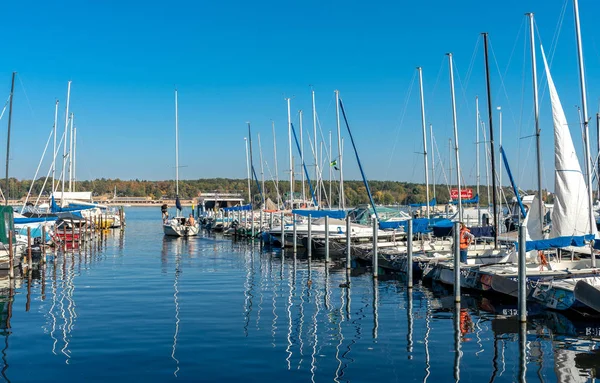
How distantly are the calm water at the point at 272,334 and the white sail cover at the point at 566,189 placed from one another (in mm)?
4364

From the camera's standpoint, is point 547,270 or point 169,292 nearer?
point 547,270

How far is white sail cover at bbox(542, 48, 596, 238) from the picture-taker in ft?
80.0

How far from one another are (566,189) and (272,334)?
1317 centimetres

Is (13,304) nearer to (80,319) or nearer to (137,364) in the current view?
(80,319)

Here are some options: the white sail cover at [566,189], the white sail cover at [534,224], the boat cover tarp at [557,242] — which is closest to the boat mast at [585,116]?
the white sail cover at [566,189]

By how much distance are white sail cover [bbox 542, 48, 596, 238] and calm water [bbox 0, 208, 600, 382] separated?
4364mm

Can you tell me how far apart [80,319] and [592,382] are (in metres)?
13.8

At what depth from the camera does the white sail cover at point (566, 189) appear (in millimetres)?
24375

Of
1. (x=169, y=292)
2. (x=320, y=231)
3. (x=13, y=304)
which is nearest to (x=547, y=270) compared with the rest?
(x=169, y=292)

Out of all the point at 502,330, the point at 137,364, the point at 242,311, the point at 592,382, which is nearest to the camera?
the point at 592,382

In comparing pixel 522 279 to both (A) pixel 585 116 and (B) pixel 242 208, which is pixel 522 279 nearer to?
(A) pixel 585 116

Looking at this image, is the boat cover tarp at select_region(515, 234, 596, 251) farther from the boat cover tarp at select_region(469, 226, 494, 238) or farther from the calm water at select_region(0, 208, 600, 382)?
the boat cover tarp at select_region(469, 226, 494, 238)

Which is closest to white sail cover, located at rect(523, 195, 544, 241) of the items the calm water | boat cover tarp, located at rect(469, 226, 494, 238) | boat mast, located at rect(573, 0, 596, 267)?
boat mast, located at rect(573, 0, 596, 267)

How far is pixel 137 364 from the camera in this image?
14547 millimetres
